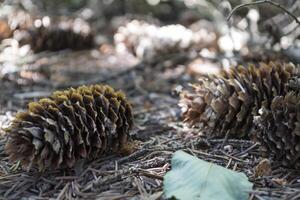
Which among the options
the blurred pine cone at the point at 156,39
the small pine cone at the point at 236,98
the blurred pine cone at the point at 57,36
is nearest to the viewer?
the small pine cone at the point at 236,98

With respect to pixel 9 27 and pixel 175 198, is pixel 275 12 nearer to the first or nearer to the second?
pixel 9 27

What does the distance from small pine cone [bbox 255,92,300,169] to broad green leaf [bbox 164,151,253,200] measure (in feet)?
0.71

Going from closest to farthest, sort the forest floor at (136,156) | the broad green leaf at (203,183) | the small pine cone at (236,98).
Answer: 1. the broad green leaf at (203,183)
2. the forest floor at (136,156)
3. the small pine cone at (236,98)

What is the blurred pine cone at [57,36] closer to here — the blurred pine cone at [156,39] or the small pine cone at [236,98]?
the blurred pine cone at [156,39]

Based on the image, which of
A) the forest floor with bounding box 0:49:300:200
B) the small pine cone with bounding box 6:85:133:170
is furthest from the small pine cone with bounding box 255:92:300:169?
the small pine cone with bounding box 6:85:133:170

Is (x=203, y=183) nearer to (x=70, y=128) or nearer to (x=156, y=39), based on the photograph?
(x=70, y=128)

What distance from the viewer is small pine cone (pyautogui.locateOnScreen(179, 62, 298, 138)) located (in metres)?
1.87

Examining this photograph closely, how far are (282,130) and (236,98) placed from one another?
0.34 meters

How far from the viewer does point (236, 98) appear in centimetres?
188

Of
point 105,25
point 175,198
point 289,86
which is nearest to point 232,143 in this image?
point 289,86

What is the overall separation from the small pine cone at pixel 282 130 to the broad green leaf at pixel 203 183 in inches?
8.5

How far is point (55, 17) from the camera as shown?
3756mm

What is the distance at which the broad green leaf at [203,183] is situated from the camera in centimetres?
134

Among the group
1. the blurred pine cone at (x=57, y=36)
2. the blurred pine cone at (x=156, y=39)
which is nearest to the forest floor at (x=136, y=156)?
the blurred pine cone at (x=57, y=36)
